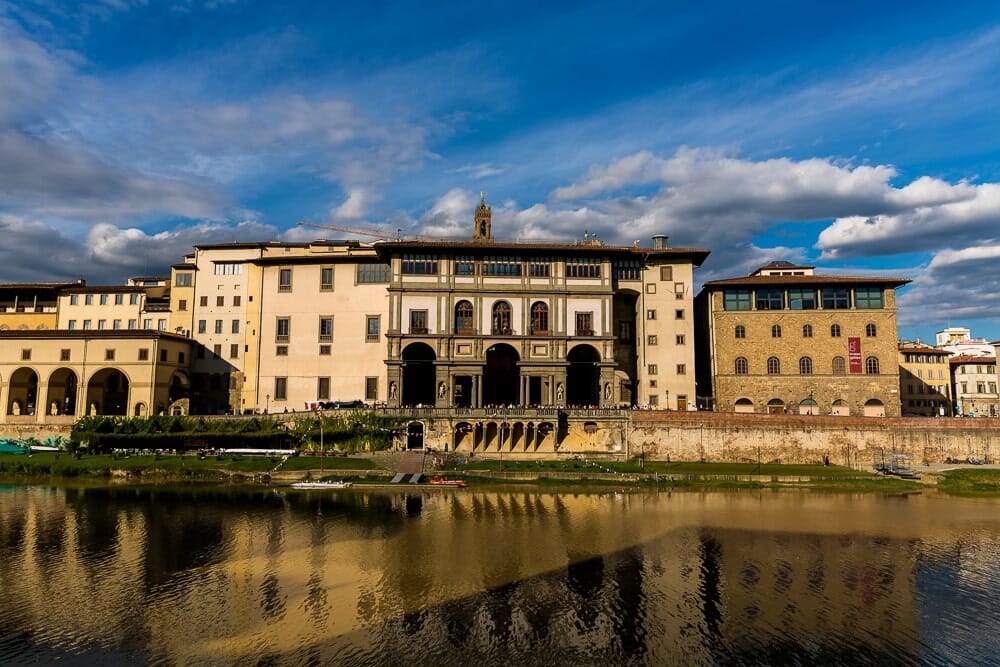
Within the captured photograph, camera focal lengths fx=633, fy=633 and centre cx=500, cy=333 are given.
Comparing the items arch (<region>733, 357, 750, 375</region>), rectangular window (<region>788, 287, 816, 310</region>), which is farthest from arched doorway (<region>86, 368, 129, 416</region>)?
rectangular window (<region>788, 287, 816, 310</region>)

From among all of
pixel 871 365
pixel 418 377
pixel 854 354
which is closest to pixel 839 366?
pixel 854 354

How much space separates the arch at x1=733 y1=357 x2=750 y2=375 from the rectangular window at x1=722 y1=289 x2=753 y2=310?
5951 mm

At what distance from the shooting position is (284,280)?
7344 centimetres

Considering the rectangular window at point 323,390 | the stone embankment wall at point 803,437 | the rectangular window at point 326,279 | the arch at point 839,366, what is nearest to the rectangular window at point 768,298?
the arch at point 839,366

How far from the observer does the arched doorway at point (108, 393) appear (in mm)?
73000

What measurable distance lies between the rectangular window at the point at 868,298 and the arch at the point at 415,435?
1986 inches

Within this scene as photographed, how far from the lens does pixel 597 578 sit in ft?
99.8

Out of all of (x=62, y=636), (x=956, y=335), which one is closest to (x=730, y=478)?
(x=62, y=636)

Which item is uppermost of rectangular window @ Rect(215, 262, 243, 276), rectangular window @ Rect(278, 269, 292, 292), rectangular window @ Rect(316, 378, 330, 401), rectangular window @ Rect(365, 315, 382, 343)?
rectangular window @ Rect(215, 262, 243, 276)

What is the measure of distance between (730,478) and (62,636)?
158 ft

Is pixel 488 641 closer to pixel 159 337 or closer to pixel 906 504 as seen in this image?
pixel 906 504

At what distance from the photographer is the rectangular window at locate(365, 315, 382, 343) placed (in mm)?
71250

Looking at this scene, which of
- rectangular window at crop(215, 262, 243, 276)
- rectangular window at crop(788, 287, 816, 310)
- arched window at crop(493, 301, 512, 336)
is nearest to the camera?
arched window at crop(493, 301, 512, 336)

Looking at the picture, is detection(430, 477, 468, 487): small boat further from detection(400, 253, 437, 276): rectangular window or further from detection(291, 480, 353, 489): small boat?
detection(400, 253, 437, 276): rectangular window
